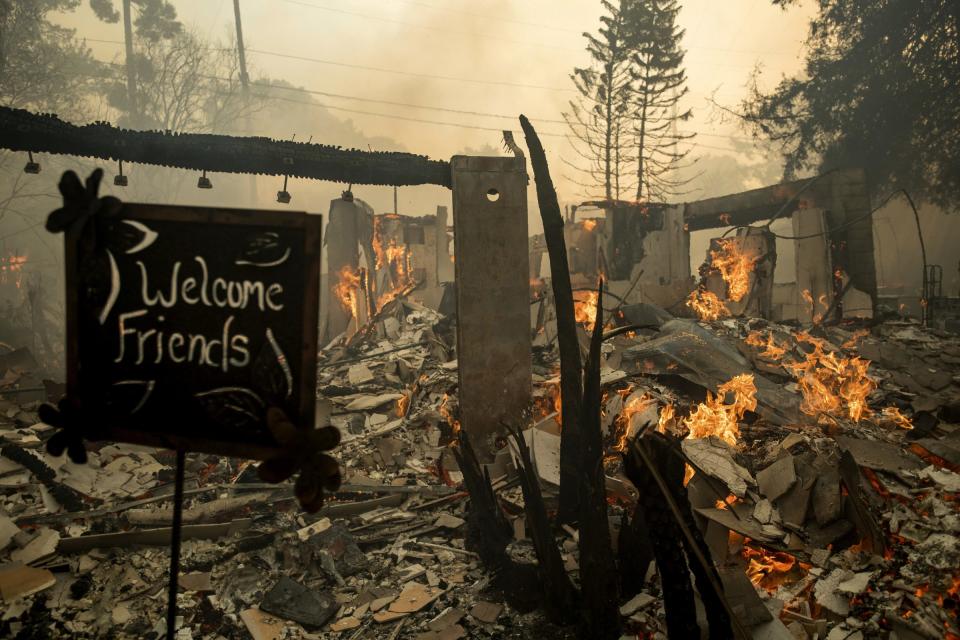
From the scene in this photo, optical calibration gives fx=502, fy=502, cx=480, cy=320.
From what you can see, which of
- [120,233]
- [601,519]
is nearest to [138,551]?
[120,233]

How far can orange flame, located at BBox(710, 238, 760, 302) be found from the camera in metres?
15.3

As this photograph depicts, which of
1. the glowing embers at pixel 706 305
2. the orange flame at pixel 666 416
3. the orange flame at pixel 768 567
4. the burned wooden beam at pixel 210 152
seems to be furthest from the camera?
the glowing embers at pixel 706 305

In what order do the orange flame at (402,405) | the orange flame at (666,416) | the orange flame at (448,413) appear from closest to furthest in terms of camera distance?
the orange flame at (666,416) → the orange flame at (448,413) → the orange flame at (402,405)

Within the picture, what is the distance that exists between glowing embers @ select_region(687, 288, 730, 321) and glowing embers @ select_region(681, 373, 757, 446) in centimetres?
693

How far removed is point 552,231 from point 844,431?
516cm

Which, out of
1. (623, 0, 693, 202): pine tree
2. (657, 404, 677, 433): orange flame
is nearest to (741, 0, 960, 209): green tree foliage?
(623, 0, 693, 202): pine tree

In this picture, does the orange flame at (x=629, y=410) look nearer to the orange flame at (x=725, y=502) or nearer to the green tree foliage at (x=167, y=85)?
the orange flame at (x=725, y=502)

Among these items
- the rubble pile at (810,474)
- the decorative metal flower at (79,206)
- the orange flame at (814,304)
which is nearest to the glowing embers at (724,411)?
the rubble pile at (810,474)

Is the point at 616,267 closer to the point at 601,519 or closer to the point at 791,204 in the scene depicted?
the point at 791,204

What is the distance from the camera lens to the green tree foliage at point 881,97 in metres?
17.0

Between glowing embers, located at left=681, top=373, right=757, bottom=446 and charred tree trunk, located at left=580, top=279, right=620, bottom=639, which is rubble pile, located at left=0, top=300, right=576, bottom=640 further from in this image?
glowing embers, located at left=681, top=373, right=757, bottom=446

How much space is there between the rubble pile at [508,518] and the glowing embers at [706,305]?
5129 millimetres

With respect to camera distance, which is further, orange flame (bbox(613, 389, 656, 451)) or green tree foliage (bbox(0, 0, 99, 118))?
green tree foliage (bbox(0, 0, 99, 118))

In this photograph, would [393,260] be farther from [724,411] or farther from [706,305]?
[724,411]
